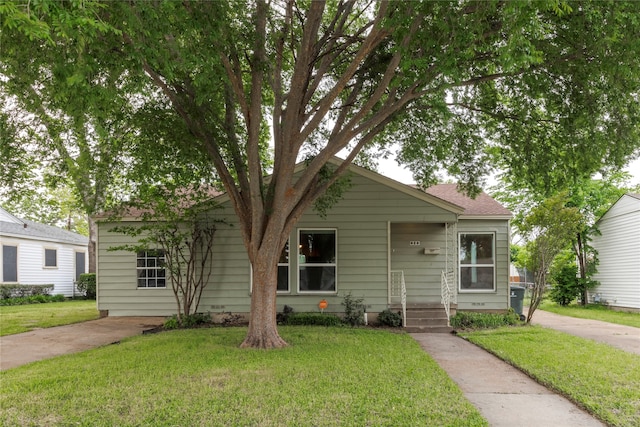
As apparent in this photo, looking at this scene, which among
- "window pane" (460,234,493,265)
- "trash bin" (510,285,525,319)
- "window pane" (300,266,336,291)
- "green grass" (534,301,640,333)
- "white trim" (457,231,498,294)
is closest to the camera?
"window pane" (300,266,336,291)

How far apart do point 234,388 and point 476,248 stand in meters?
9.08

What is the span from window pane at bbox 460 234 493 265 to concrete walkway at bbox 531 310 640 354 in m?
2.34

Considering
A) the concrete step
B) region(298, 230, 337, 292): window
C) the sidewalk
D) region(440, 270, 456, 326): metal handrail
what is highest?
region(298, 230, 337, 292): window

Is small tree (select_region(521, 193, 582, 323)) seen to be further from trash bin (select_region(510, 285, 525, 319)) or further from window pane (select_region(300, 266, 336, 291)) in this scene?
window pane (select_region(300, 266, 336, 291))

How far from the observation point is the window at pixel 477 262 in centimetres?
1268

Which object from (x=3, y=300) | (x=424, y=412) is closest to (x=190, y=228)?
(x=424, y=412)

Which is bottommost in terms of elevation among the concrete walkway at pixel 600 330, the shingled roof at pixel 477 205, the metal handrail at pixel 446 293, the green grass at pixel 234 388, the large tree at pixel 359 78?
the concrete walkway at pixel 600 330

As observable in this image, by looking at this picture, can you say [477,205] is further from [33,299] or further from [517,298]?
[33,299]

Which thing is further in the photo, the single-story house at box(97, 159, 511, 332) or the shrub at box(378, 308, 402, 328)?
the single-story house at box(97, 159, 511, 332)

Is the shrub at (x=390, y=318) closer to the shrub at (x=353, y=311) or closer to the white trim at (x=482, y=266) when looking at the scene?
the shrub at (x=353, y=311)

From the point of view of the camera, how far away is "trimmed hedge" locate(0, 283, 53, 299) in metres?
18.9

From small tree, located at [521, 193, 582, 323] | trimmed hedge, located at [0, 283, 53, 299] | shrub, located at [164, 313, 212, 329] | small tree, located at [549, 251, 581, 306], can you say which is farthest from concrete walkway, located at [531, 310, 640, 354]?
trimmed hedge, located at [0, 283, 53, 299]

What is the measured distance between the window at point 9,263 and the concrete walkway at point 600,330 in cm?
1985

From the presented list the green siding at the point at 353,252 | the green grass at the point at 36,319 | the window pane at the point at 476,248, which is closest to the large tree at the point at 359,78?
the green siding at the point at 353,252
